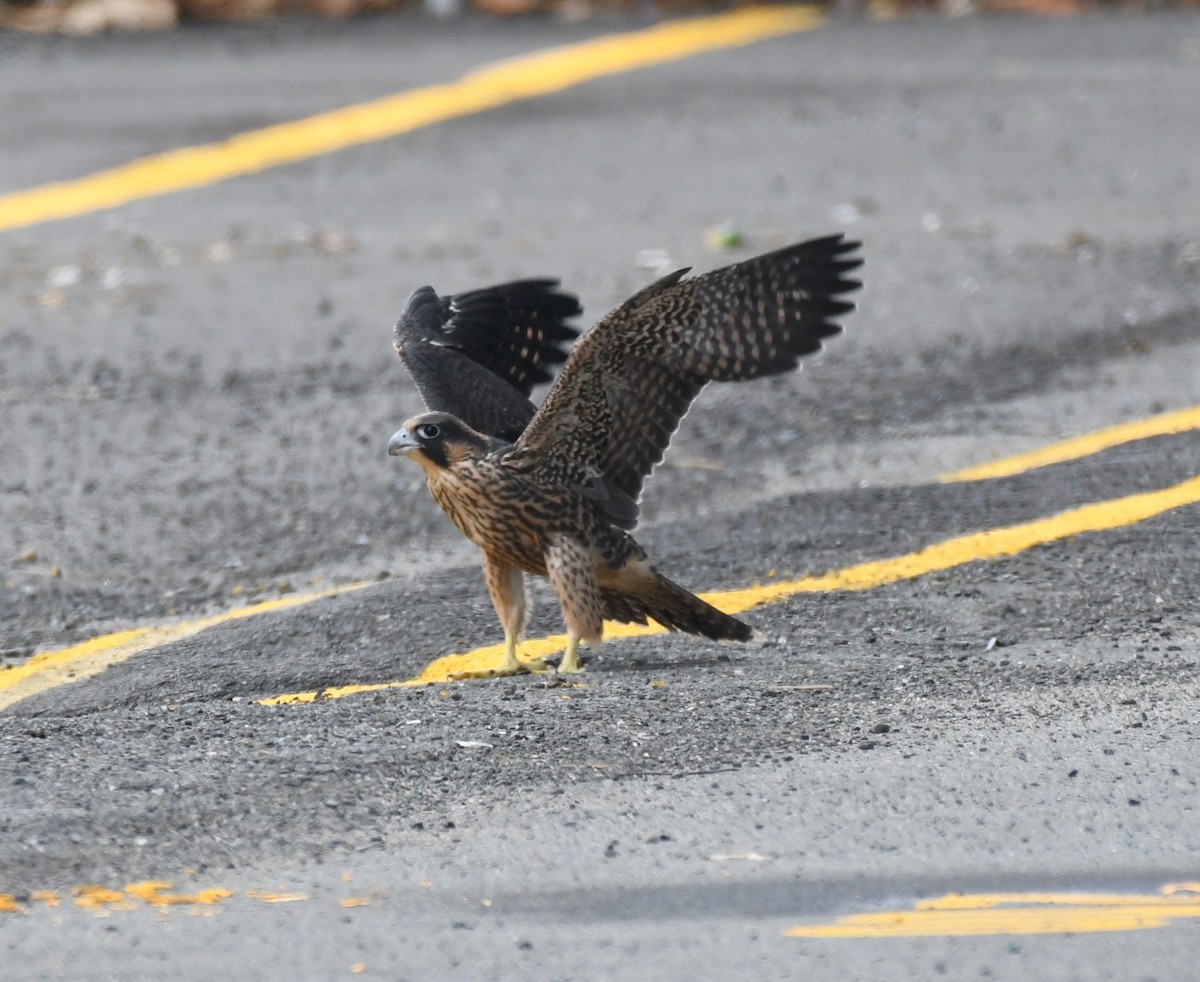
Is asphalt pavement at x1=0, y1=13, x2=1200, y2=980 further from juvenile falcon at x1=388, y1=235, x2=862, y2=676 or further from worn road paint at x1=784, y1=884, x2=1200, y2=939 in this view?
juvenile falcon at x1=388, y1=235, x2=862, y2=676

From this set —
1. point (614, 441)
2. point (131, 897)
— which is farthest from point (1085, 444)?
point (131, 897)

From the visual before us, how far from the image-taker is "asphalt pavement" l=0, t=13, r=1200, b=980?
417 cm

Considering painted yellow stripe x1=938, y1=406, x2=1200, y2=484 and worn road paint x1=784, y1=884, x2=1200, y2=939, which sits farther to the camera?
painted yellow stripe x1=938, y1=406, x2=1200, y2=484

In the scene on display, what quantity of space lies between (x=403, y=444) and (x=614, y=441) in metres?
0.61

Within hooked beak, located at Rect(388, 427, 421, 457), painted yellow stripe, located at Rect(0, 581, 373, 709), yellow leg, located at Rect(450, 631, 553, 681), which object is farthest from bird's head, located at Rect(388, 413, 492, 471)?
painted yellow stripe, located at Rect(0, 581, 373, 709)

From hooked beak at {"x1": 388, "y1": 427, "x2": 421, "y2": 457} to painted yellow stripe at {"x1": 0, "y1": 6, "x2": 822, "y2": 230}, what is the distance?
5.76 meters

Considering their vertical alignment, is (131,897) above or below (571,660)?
above

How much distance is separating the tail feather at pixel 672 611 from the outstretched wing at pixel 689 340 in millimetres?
381

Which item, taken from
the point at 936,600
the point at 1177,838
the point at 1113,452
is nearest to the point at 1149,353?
the point at 1113,452

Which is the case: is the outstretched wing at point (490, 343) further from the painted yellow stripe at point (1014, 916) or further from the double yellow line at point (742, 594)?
the painted yellow stripe at point (1014, 916)

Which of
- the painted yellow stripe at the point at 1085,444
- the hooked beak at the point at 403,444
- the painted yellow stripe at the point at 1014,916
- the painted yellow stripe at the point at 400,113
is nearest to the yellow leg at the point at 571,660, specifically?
the hooked beak at the point at 403,444

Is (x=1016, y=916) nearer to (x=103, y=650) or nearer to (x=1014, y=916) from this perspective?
(x=1014, y=916)

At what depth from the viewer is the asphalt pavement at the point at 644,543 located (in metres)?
4.17

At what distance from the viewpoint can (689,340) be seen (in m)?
5.89
